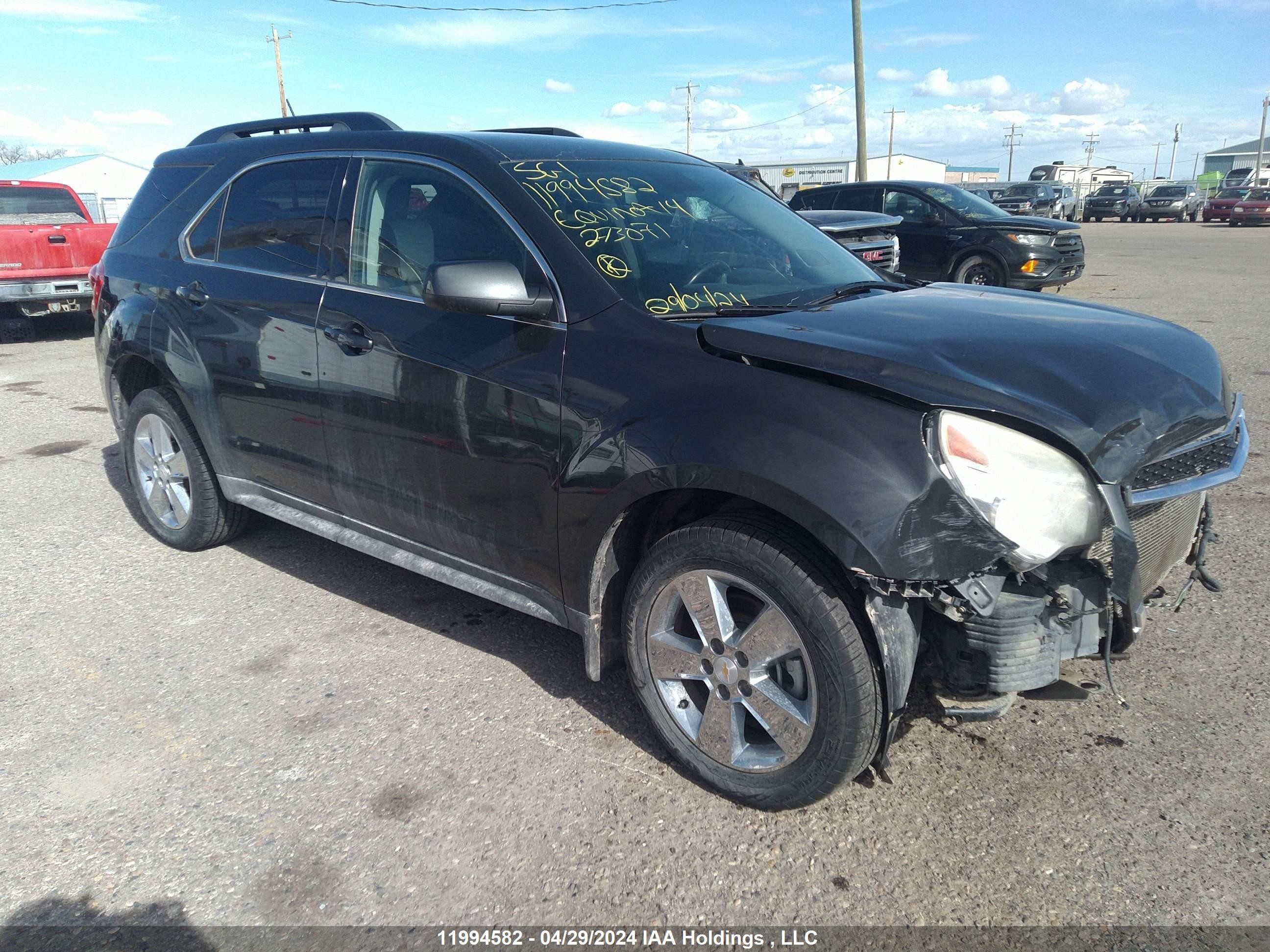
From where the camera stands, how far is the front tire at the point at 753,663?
7.66 ft

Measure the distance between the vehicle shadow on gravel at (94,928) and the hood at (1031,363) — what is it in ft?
6.63

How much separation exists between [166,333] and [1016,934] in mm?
4075

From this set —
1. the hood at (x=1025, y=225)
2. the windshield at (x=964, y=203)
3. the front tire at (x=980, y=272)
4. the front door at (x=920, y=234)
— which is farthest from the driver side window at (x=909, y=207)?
the front tire at (x=980, y=272)

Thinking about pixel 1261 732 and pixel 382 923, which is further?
pixel 1261 732

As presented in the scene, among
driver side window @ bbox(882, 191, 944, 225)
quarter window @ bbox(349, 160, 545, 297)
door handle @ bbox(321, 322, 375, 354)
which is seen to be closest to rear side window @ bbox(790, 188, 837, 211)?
driver side window @ bbox(882, 191, 944, 225)

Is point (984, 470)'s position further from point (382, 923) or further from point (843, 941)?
point (382, 923)

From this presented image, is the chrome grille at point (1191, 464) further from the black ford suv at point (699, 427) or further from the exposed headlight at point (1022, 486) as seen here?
the exposed headlight at point (1022, 486)

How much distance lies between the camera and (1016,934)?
85.7 inches

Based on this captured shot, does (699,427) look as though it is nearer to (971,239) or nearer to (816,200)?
(971,239)

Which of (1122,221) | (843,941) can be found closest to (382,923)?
(843,941)

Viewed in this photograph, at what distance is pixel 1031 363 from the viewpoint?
2426mm

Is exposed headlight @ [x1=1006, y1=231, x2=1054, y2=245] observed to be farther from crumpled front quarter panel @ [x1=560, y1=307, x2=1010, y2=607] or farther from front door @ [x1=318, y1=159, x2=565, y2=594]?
crumpled front quarter panel @ [x1=560, y1=307, x2=1010, y2=607]

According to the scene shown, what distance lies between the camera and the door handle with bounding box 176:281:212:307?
3971 mm

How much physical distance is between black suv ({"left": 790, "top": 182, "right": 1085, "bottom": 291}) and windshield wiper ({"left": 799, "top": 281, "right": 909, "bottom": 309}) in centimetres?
890
